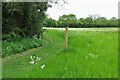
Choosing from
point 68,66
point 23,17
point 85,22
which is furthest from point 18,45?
point 85,22

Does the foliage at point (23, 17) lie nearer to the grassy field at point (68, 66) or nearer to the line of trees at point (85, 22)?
the grassy field at point (68, 66)

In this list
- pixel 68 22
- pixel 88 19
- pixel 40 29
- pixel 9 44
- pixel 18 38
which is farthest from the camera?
pixel 88 19

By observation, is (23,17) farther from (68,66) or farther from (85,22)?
(85,22)

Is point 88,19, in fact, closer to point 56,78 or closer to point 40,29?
point 40,29

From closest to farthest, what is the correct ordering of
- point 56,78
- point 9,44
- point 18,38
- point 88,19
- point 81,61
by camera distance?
point 56,78 < point 81,61 < point 9,44 < point 18,38 < point 88,19

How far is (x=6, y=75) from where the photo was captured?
26.3 feet

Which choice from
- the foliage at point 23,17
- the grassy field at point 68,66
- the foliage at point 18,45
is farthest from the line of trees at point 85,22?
the grassy field at point 68,66

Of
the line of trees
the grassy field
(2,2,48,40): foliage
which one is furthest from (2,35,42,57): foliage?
the line of trees

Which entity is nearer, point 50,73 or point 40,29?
point 50,73

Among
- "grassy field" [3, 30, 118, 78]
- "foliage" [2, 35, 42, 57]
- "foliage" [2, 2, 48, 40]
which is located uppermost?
"foliage" [2, 2, 48, 40]

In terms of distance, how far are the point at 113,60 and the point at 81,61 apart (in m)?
0.91

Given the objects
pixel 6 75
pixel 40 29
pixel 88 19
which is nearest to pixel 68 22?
pixel 88 19

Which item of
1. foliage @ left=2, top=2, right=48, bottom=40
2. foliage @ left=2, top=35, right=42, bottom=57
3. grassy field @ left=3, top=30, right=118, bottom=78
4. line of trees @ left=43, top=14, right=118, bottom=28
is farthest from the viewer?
line of trees @ left=43, top=14, right=118, bottom=28

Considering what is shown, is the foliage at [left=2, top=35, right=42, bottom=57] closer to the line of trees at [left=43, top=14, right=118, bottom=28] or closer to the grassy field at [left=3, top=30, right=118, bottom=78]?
the grassy field at [left=3, top=30, right=118, bottom=78]
